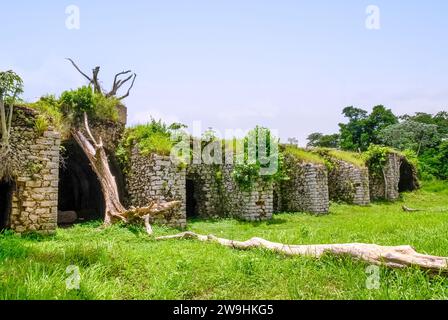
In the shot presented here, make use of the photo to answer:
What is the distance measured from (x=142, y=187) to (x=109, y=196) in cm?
180

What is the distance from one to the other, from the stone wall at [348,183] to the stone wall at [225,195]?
8.67 meters

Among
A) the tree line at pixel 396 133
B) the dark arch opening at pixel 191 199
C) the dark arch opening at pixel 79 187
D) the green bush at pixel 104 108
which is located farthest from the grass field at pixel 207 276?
the tree line at pixel 396 133

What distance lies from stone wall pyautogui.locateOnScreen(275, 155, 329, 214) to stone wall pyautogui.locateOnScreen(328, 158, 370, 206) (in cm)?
429

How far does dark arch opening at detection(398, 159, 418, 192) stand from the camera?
103 feet

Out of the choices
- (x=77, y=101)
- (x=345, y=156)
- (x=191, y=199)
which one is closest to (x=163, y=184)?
(x=77, y=101)

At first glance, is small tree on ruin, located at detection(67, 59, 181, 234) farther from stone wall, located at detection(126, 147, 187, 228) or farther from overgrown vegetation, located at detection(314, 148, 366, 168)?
overgrown vegetation, located at detection(314, 148, 366, 168)

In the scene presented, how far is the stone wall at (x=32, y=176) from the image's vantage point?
33.6ft

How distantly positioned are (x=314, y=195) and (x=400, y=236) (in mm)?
12259

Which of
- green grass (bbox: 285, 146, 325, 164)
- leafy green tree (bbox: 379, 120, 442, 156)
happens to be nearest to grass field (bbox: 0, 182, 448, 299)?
green grass (bbox: 285, 146, 325, 164)

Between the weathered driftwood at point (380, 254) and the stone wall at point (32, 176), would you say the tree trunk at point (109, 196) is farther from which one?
the weathered driftwood at point (380, 254)

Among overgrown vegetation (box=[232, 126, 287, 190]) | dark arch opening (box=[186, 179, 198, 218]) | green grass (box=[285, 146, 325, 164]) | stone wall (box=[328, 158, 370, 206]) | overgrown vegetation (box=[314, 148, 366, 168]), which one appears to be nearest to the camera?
overgrown vegetation (box=[232, 126, 287, 190])
